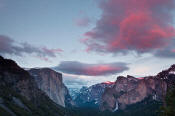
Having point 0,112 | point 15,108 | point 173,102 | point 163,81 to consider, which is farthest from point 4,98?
point 173,102

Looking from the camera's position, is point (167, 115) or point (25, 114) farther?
point (25, 114)

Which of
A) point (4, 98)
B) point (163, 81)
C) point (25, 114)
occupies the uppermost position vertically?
point (163, 81)

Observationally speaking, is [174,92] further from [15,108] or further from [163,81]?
[15,108]

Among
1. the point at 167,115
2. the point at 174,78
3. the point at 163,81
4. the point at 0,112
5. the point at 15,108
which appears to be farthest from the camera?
the point at 15,108

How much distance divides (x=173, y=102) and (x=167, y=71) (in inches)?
1368

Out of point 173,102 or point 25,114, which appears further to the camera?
point 25,114

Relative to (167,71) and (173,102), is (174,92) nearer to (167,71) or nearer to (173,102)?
(173,102)

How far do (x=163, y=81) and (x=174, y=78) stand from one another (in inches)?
233

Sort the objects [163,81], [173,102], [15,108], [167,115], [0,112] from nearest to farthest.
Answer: [167,115] < [173,102] < [163,81] < [0,112] < [15,108]

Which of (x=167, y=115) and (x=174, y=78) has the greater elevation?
(x=174, y=78)

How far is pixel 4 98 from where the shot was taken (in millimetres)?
193500

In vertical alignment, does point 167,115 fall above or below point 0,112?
above

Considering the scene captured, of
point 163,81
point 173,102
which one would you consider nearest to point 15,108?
point 163,81

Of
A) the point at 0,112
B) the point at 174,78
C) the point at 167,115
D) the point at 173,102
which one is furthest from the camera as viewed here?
the point at 0,112
